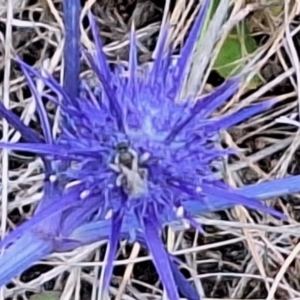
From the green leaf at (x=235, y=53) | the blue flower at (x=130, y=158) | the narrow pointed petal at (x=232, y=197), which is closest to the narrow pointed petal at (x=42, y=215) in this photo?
the blue flower at (x=130, y=158)

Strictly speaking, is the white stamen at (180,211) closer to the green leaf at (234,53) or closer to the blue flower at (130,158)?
the blue flower at (130,158)

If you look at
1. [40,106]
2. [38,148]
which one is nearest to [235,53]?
[40,106]

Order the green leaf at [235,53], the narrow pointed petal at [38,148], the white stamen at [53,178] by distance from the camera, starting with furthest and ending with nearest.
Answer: the green leaf at [235,53] → the white stamen at [53,178] → the narrow pointed petal at [38,148]

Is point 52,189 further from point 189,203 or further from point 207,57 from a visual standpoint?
point 207,57

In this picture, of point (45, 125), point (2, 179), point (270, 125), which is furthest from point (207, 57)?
point (45, 125)

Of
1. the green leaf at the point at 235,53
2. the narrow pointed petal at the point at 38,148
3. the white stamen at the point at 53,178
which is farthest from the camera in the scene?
the green leaf at the point at 235,53

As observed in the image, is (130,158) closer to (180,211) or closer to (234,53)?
(180,211)

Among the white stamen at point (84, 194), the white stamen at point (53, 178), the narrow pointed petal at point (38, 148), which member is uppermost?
the narrow pointed petal at point (38, 148)
